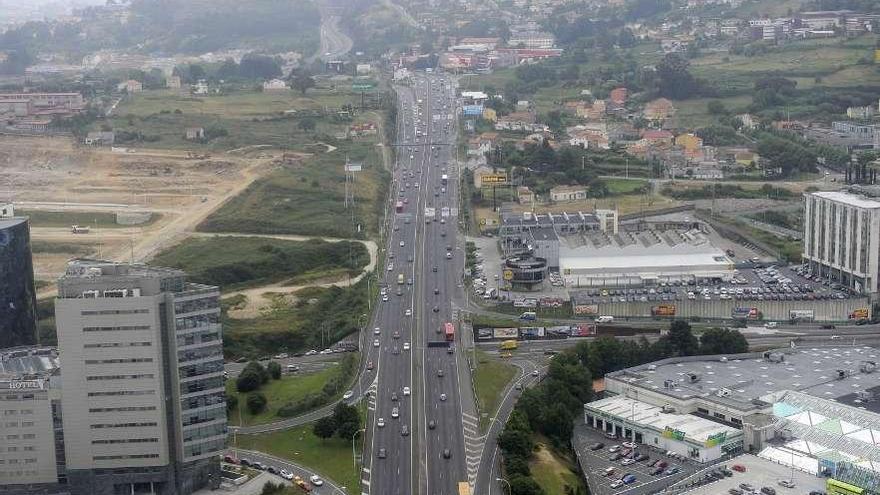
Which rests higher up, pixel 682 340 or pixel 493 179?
pixel 493 179

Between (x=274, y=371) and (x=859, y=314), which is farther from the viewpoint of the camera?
(x=859, y=314)

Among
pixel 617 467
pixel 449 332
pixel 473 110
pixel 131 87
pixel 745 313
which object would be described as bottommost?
pixel 617 467

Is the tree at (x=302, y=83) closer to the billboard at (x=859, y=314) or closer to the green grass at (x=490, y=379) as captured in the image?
the green grass at (x=490, y=379)

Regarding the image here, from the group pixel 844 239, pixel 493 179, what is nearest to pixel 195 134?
pixel 493 179

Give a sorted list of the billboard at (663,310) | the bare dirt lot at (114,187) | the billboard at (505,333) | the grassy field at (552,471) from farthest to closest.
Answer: the bare dirt lot at (114,187) → the billboard at (663,310) → the billboard at (505,333) → the grassy field at (552,471)

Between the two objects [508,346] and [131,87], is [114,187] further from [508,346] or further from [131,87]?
[131,87]

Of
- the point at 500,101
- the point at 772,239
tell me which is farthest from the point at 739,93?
the point at 772,239

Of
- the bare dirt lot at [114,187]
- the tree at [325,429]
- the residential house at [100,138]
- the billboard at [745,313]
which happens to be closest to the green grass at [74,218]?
the bare dirt lot at [114,187]

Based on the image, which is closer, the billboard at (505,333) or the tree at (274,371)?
the tree at (274,371)
